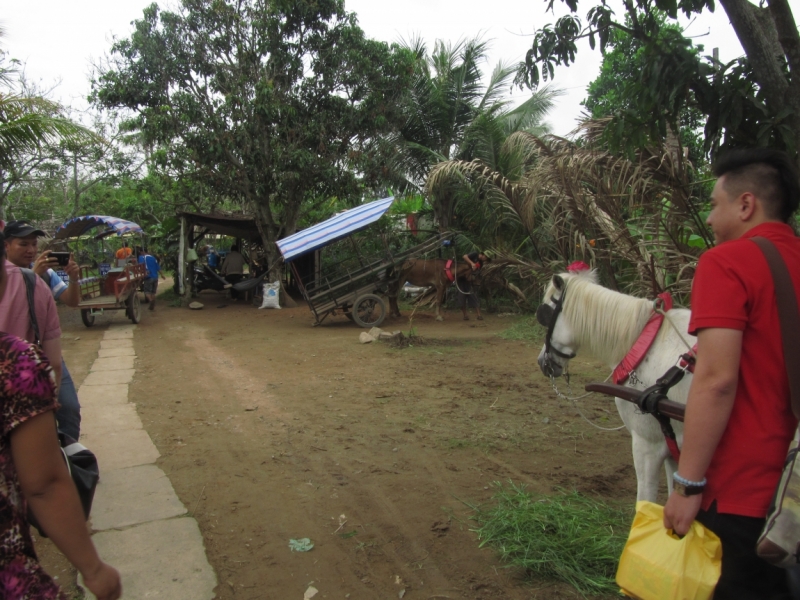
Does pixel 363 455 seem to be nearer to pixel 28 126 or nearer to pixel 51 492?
pixel 51 492

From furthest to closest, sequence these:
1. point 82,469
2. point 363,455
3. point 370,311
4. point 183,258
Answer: point 183,258, point 370,311, point 363,455, point 82,469

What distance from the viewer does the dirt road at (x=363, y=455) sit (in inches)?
131

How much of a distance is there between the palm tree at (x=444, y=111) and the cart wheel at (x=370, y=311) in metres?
3.80

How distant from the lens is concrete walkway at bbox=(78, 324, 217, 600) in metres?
3.20

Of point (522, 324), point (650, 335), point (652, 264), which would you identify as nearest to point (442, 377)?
point (652, 264)

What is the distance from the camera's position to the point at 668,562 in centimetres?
172

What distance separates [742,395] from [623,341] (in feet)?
4.87

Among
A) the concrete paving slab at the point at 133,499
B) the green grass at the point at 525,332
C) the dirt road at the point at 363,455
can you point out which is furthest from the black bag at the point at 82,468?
the green grass at the point at 525,332

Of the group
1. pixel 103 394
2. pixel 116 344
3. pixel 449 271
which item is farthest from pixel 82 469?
pixel 449 271

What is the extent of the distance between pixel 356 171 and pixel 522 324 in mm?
6040

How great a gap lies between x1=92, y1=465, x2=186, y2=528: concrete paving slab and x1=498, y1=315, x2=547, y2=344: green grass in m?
7.21

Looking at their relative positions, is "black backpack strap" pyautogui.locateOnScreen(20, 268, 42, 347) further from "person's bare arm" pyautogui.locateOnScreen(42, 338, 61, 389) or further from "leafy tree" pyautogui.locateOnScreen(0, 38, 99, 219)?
"leafy tree" pyautogui.locateOnScreen(0, 38, 99, 219)

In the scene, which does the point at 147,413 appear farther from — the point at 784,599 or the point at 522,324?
the point at 522,324

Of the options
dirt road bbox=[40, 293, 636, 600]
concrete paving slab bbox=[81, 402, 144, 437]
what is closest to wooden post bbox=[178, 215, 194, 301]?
dirt road bbox=[40, 293, 636, 600]
